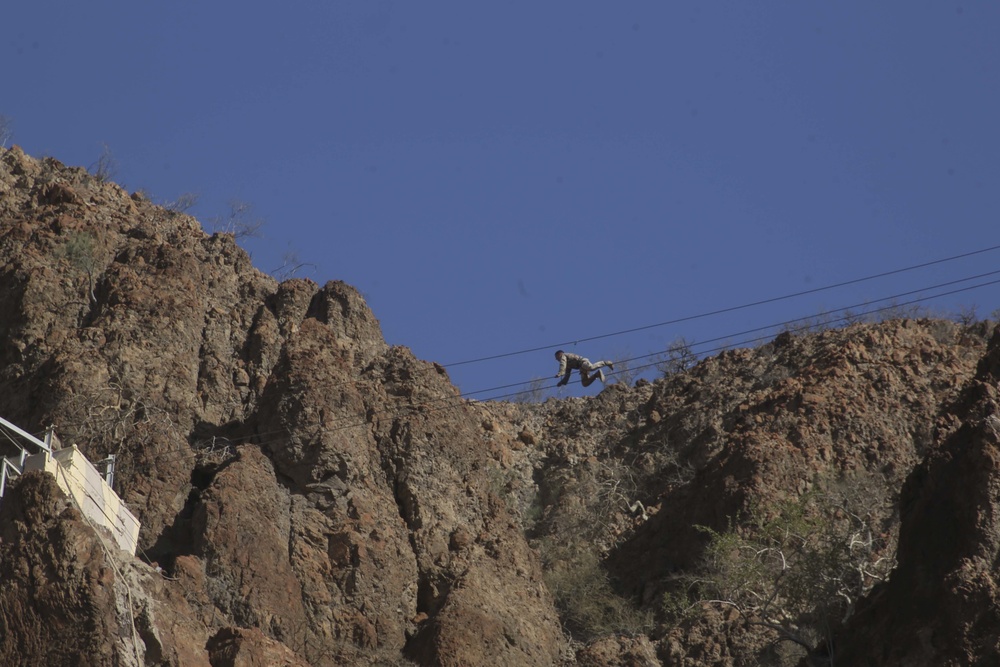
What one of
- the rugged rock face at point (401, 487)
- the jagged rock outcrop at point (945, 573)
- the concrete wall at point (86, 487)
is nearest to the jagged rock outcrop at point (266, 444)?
the rugged rock face at point (401, 487)

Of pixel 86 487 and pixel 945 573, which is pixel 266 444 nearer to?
pixel 86 487

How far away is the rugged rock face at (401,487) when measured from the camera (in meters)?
26.3

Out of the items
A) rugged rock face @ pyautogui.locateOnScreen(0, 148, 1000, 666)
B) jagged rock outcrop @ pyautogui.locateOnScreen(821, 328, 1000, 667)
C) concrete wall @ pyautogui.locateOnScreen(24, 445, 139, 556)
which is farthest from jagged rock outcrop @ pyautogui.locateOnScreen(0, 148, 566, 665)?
jagged rock outcrop @ pyautogui.locateOnScreen(821, 328, 1000, 667)

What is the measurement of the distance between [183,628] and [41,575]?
2407mm

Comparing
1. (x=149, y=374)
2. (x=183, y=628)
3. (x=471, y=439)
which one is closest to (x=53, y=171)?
(x=149, y=374)

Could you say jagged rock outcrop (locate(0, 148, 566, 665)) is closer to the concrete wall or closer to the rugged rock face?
the rugged rock face

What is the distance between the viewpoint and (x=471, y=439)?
1423 inches

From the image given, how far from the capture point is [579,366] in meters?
42.0

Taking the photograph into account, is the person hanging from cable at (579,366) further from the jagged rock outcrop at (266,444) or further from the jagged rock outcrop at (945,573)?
the jagged rock outcrop at (945,573)

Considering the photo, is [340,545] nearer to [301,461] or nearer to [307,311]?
[301,461]

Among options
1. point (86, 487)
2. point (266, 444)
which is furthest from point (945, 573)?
point (86, 487)

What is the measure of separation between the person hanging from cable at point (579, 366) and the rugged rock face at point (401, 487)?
2.10 metres

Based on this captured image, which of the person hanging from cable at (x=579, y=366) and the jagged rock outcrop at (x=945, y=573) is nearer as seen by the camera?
the jagged rock outcrop at (x=945, y=573)

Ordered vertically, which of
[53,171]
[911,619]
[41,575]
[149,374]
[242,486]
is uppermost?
[53,171]
